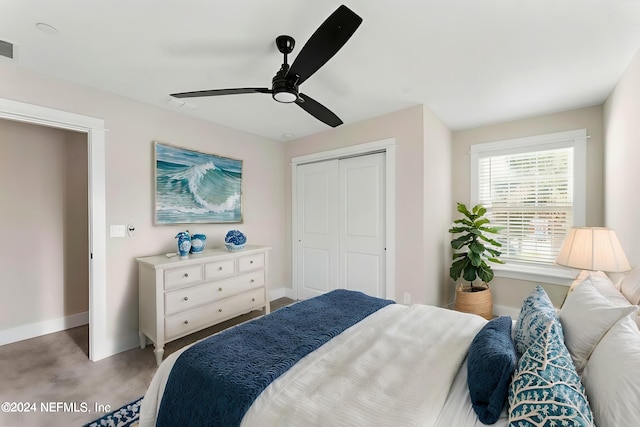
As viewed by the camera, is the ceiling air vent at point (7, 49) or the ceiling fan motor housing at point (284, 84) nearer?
the ceiling fan motor housing at point (284, 84)

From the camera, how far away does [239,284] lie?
125 inches

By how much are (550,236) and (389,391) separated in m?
3.26

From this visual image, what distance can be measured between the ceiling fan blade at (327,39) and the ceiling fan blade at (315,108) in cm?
22

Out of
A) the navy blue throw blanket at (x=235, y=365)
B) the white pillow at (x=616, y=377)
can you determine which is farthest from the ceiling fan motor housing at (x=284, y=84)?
the white pillow at (x=616, y=377)

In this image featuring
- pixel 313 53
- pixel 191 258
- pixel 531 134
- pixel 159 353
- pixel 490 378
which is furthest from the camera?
pixel 531 134

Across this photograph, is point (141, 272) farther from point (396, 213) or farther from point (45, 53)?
point (396, 213)

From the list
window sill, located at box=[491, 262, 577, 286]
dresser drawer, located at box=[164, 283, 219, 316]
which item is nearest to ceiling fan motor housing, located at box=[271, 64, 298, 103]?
dresser drawer, located at box=[164, 283, 219, 316]

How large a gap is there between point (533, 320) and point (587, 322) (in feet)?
0.66

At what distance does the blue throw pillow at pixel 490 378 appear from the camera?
0.98m

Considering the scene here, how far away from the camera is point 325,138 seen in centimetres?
387

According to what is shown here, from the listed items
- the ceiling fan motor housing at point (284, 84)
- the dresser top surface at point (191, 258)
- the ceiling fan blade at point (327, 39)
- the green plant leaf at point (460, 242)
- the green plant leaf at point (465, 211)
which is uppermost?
the ceiling fan blade at point (327, 39)

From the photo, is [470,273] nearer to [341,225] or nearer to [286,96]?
[341,225]

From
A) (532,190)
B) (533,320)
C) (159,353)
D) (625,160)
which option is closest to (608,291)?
(533,320)

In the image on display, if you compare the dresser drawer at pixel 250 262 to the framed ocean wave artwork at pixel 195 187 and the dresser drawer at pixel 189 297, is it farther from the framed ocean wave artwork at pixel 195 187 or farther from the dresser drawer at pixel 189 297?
the framed ocean wave artwork at pixel 195 187
